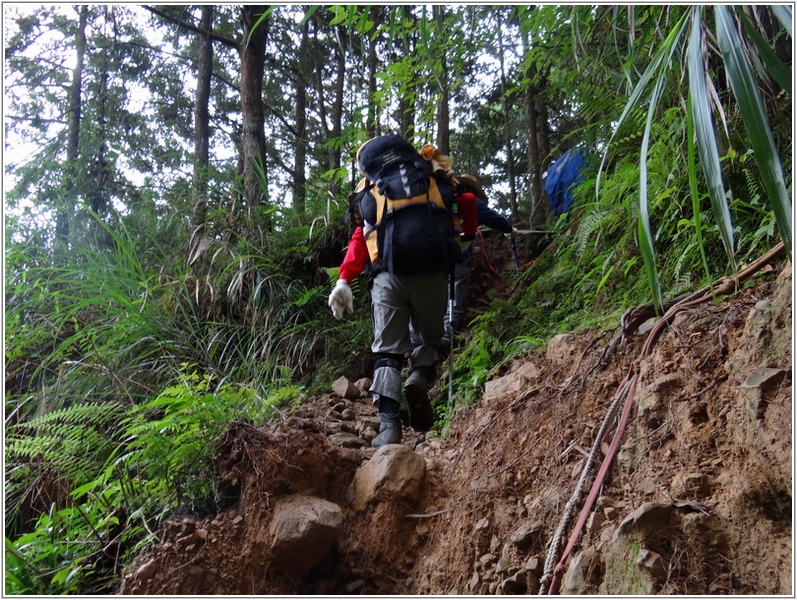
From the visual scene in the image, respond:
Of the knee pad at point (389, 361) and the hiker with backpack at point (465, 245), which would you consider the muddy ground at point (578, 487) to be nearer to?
the knee pad at point (389, 361)

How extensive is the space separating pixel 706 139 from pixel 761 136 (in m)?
0.16

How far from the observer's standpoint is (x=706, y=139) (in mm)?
1388

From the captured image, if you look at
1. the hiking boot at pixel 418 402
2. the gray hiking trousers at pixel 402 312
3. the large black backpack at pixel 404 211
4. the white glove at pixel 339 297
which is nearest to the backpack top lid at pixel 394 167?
the large black backpack at pixel 404 211

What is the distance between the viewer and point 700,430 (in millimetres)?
2129

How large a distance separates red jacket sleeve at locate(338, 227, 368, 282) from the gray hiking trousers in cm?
18

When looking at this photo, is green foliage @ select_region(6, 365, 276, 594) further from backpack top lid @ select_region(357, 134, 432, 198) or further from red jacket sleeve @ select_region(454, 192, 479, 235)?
red jacket sleeve @ select_region(454, 192, 479, 235)

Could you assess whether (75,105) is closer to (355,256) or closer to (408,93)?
(408,93)

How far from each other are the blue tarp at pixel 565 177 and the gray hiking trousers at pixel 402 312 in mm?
2998

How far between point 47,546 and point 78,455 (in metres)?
0.86

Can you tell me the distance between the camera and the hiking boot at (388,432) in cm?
382

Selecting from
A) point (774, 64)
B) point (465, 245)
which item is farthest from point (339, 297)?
point (774, 64)

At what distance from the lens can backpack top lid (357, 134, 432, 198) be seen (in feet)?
13.1

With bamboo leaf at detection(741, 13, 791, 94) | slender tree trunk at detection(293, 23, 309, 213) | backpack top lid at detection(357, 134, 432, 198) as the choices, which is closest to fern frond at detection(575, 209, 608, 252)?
backpack top lid at detection(357, 134, 432, 198)

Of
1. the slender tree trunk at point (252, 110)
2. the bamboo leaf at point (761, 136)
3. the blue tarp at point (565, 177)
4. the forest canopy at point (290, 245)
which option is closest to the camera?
the bamboo leaf at point (761, 136)
